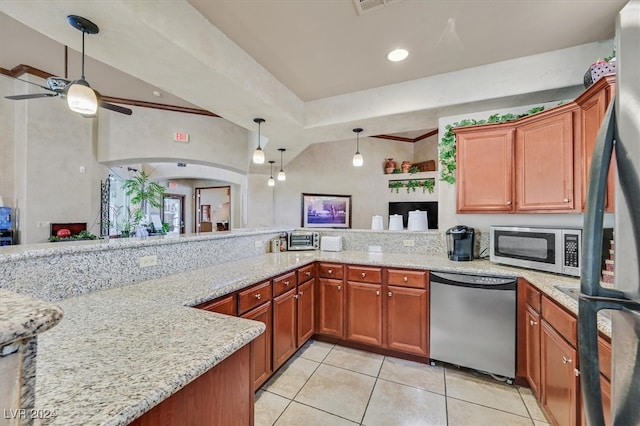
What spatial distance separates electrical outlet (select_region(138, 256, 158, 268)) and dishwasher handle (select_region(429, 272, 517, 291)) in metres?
2.19

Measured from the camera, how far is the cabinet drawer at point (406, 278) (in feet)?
7.89

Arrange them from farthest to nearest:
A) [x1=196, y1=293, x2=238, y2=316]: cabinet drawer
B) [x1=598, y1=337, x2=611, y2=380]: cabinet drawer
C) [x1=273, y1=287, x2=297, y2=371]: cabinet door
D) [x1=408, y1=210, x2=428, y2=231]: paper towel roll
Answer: [x1=408, y1=210, x2=428, y2=231]: paper towel roll, [x1=273, y1=287, x2=297, y2=371]: cabinet door, [x1=196, y1=293, x2=238, y2=316]: cabinet drawer, [x1=598, y1=337, x2=611, y2=380]: cabinet drawer

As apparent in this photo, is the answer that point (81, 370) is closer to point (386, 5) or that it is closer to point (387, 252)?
point (386, 5)

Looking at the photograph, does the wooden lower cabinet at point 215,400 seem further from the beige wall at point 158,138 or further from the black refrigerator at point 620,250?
the beige wall at point 158,138

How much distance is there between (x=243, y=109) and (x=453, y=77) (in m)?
2.15

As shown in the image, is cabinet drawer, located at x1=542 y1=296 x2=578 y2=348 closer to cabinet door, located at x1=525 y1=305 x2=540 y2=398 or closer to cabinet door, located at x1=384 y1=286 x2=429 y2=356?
cabinet door, located at x1=525 y1=305 x2=540 y2=398

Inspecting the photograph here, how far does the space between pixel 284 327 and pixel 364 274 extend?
2.91ft

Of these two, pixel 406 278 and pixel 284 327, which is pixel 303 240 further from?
pixel 406 278

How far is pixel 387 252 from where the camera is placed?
10.4ft

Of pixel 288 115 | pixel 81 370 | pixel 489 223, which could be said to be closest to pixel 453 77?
pixel 489 223

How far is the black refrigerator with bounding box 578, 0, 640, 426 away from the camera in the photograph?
0.54 meters

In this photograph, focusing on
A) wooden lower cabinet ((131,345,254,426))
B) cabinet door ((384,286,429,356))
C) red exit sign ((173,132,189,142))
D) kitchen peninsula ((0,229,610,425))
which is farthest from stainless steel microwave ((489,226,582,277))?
red exit sign ((173,132,189,142))

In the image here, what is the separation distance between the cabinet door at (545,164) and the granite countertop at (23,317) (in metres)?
2.75

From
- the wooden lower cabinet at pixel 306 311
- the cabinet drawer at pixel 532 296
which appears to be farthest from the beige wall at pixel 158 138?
the cabinet drawer at pixel 532 296
